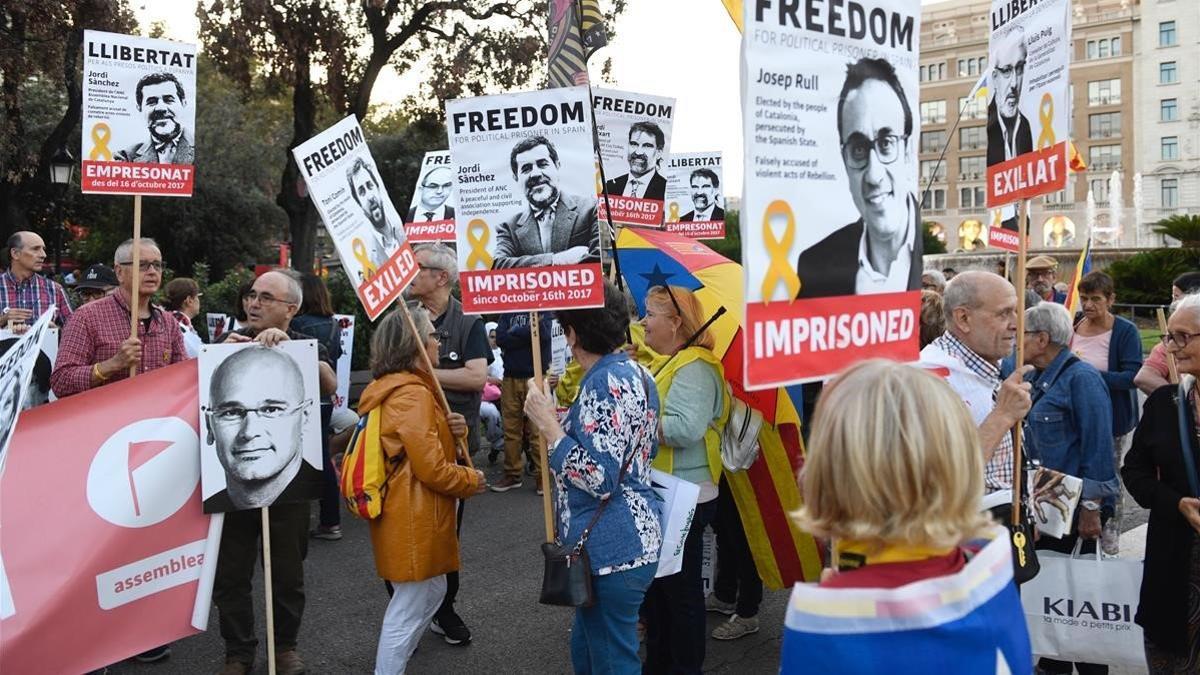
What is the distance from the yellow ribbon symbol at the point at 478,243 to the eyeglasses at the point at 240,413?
1227 mm

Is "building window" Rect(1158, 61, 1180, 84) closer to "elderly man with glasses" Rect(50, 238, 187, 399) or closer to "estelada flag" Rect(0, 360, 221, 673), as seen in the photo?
"elderly man with glasses" Rect(50, 238, 187, 399)

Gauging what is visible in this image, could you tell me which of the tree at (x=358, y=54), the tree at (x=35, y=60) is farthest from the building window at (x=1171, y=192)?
the tree at (x=35, y=60)

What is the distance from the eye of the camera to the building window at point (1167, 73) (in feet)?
258

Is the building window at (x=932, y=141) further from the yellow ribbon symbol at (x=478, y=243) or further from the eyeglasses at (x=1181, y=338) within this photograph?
the yellow ribbon symbol at (x=478, y=243)

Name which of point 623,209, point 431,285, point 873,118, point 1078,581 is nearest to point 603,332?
point 873,118

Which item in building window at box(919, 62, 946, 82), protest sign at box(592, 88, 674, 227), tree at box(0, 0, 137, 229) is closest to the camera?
protest sign at box(592, 88, 674, 227)

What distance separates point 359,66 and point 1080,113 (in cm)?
8405

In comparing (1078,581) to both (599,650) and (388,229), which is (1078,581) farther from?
(388,229)

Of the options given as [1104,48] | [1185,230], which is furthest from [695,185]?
[1104,48]

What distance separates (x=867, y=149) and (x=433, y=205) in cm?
639

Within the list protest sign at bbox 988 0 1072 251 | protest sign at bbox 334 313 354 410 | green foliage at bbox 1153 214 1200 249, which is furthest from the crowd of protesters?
green foliage at bbox 1153 214 1200 249

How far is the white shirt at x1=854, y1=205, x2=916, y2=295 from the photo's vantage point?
107 inches

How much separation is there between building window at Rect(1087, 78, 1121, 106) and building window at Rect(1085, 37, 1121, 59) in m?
2.38

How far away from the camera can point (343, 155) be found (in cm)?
489
